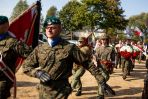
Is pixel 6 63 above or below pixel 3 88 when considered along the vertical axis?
above

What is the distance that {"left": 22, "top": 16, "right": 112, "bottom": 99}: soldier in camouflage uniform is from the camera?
4.87 metres

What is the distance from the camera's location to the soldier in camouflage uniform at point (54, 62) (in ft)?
16.0

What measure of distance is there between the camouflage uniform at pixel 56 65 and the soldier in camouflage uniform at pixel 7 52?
1.07 ft

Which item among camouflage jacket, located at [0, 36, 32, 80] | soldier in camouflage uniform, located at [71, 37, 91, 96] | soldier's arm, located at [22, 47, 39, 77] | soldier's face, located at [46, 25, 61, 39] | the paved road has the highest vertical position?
soldier's face, located at [46, 25, 61, 39]

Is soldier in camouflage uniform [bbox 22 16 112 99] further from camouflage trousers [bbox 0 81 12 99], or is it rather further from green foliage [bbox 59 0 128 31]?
green foliage [bbox 59 0 128 31]

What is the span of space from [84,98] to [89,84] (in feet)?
10.4

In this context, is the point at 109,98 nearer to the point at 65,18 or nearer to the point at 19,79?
the point at 19,79

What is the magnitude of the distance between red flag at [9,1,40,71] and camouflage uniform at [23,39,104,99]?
2.40 metres

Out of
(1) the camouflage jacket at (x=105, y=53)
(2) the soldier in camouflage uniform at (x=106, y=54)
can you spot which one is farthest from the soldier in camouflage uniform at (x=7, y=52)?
(1) the camouflage jacket at (x=105, y=53)

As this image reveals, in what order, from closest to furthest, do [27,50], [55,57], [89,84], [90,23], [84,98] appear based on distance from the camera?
[55,57] → [27,50] → [84,98] → [89,84] → [90,23]

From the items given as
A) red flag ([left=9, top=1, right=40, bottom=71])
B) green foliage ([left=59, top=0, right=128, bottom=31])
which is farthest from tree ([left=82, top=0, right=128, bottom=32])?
red flag ([left=9, top=1, right=40, bottom=71])

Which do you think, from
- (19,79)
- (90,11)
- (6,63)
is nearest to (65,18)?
(90,11)

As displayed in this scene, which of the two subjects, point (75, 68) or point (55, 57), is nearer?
point (55, 57)

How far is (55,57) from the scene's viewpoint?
4902mm
